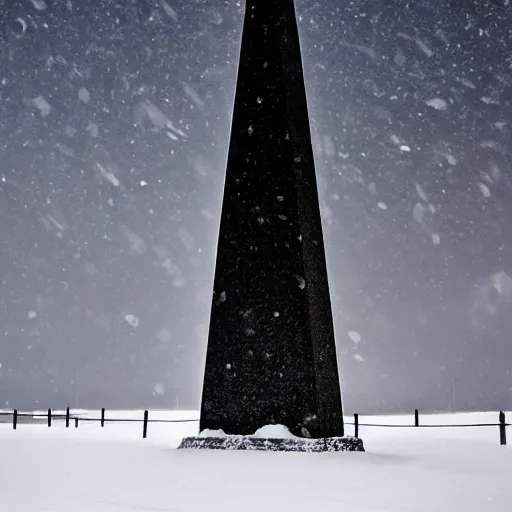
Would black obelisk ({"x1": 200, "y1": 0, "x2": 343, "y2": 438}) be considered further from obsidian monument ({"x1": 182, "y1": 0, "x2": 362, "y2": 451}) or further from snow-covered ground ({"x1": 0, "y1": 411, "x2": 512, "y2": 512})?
snow-covered ground ({"x1": 0, "y1": 411, "x2": 512, "y2": 512})

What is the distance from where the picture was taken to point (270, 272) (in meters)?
13.4

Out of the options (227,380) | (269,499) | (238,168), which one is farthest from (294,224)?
(269,499)

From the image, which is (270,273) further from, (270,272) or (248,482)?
(248,482)

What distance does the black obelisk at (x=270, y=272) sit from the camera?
1299 cm

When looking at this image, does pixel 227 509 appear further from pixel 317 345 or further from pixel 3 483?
pixel 317 345

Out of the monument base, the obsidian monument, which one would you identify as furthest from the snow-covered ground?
the obsidian monument

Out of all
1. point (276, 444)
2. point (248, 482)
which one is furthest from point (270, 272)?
point (248, 482)

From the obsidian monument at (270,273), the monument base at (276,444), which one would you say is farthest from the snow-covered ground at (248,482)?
the obsidian monument at (270,273)

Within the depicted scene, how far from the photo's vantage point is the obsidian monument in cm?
1299

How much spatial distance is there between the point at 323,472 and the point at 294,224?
16.0 ft

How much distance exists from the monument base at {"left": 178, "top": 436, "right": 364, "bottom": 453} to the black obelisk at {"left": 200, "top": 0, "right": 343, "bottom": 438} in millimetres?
250

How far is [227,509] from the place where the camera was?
6836mm

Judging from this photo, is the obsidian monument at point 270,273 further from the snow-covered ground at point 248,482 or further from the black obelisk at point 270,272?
the snow-covered ground at point 248,482

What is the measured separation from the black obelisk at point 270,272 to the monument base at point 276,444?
9.8 inches
